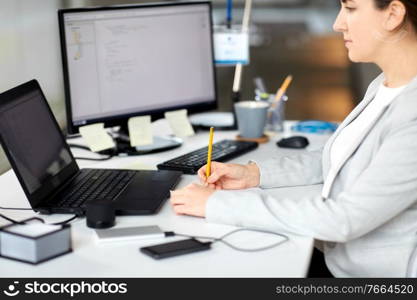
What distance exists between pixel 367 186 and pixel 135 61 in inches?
40.2

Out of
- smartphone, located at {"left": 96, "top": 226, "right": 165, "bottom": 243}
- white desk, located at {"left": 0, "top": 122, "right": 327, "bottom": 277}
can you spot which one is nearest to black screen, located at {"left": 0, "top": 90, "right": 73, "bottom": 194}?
white desk, located at {"left": 0, "top": 122, "right": 327, "bottom": 277}

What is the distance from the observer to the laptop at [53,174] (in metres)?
1.56

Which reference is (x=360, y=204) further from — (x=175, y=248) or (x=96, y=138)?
(x=96, y=138)

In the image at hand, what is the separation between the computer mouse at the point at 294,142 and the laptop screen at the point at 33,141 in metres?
0.75

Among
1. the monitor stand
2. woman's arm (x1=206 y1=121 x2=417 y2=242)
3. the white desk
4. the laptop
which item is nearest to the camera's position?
the white desk

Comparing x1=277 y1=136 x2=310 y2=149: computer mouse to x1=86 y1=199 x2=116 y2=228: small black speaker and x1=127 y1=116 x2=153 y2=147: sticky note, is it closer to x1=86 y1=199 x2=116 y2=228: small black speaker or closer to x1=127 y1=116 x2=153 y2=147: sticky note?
x1=127 y1=116 x2=153 y2=147: sticky note

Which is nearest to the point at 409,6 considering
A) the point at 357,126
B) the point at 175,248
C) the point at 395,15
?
the point at 395,15

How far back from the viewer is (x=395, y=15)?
Answer: 1.54 m

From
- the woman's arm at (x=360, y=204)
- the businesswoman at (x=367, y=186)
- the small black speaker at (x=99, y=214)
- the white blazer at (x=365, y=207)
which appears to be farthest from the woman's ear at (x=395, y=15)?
the small black speaker at (x=99, y=214)

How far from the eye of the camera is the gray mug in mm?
2385

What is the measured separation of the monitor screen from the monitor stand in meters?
0.09

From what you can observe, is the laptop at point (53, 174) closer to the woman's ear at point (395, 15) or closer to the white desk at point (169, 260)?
the white desk at point (169, 260)

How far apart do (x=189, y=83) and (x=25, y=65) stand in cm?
55

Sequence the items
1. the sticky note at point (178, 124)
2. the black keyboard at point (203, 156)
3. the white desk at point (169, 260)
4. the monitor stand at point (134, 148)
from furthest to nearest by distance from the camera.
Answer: the sticky note at point (178, 124) → the monitor stand at point (134, 148) → the black keyboard at point (203, 156) → the white desk at point (169, 260)
